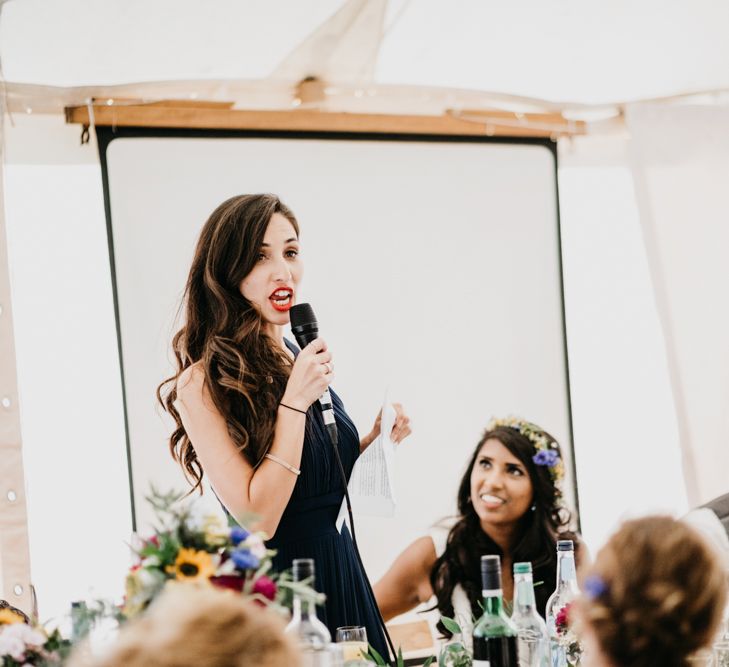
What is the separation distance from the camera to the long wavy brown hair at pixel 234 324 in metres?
2.31

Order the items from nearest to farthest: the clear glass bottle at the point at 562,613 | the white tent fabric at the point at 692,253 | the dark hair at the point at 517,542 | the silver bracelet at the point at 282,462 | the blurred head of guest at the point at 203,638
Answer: the blurred head of guest at the point at 203,638 < the clear glass bottle at the point at 562,613 < the silver bracelet at the point at 282,462 < the dark hair at the point at 517,542 < the white tent fabric at the point at 692,253

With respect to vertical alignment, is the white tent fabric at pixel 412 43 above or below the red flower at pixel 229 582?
above

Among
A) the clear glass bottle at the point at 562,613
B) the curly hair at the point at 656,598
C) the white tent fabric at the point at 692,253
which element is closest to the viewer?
the curly hair at the point at 656,598

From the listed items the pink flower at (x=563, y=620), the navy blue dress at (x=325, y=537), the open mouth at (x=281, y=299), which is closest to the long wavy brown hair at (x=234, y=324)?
the open mouth at (x=281, y=299)

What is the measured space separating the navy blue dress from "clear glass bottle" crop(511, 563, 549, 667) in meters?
0.50

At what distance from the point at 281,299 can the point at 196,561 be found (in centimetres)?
110

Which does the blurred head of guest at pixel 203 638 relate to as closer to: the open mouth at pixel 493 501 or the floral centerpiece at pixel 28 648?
the floral centerpiece at pixel 28 648

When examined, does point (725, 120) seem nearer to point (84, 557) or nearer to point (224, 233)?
point (224, 233)

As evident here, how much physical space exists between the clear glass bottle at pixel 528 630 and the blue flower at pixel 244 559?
Answer: 2.11 ft

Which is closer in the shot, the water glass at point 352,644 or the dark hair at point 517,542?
the water glass at point 352,644

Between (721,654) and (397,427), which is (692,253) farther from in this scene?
(721,654)

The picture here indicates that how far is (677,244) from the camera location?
12.1 ft

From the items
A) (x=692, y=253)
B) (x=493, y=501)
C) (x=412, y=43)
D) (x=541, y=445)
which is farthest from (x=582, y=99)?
(x=493, y=501)

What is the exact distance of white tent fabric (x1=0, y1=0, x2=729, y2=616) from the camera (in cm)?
306
